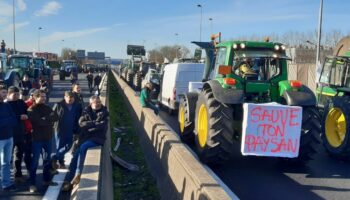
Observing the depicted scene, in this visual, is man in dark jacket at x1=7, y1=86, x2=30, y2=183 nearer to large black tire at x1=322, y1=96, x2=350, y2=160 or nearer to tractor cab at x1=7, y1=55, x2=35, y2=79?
large black tire at x1=322, y1=96, x2=350, y2=160

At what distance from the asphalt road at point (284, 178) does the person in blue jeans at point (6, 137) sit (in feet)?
11.6

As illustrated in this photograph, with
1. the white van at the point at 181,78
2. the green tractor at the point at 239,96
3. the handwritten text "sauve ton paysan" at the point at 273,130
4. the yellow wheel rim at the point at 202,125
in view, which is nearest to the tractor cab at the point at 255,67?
the green tractor at the point at 239,96

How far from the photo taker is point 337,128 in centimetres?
975

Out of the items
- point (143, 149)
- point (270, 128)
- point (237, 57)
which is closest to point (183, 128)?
point (143, 149)

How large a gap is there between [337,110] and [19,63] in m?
20.6

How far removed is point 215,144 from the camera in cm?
774

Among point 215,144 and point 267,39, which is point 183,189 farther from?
point 267,39

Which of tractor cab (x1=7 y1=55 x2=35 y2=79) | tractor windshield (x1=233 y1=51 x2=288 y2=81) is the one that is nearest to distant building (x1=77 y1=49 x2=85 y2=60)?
tractor cab (x1=7 y1=55 x2=35 y2=79)

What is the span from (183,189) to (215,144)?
1894 millimetres

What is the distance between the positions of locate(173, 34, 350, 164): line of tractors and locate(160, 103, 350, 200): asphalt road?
0.96ft

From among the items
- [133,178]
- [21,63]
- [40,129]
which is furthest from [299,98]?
[21,63]

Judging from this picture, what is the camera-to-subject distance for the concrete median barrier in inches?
201

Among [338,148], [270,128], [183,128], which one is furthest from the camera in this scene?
[183,128]

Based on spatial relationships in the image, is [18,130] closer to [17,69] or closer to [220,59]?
[220,59]
